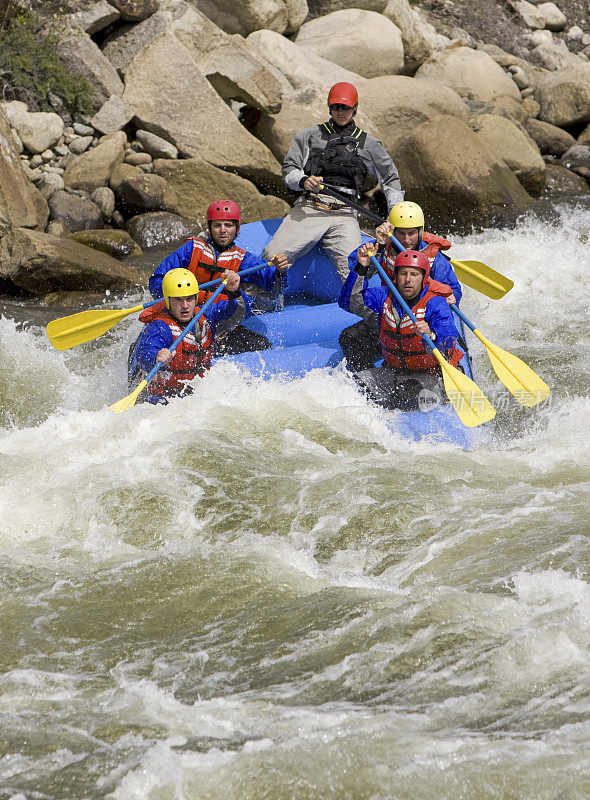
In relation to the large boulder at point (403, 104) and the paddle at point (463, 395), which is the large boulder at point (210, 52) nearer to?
the large boulder at point (403, 104)

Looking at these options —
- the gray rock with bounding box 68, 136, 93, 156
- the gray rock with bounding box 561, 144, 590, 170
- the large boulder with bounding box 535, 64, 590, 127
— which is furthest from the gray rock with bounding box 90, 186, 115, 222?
the large boulder with bounding box 535, 64, 590, 127

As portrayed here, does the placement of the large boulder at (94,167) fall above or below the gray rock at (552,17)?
above

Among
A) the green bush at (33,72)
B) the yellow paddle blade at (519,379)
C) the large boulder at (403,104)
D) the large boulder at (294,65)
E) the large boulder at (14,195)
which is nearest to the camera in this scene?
the yellow paddle blade at (519,379)

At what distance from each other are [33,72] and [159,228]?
9.48ft

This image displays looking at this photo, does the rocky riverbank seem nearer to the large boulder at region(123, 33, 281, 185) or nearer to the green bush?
the large boulder at region(123, 33, 281, 185)

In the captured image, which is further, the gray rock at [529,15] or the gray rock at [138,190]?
the gray rock at [529,15]

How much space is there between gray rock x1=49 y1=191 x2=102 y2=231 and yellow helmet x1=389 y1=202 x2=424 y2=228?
16.2ft

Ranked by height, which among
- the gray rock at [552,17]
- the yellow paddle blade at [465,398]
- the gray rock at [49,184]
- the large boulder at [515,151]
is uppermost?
the yellow paddle blade at [465,398]

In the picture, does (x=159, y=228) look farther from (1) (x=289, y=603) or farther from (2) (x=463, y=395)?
(1) (x=289, y=603)

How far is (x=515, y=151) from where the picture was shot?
37.6 ft

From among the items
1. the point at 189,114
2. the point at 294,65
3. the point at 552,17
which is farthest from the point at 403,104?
the point at 552,17

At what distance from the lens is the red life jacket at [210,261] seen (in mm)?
5629

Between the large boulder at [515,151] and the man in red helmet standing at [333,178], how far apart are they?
544 cm

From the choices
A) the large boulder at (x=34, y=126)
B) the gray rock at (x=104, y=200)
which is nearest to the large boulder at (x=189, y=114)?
the large boulder at (x=34, y=126)
